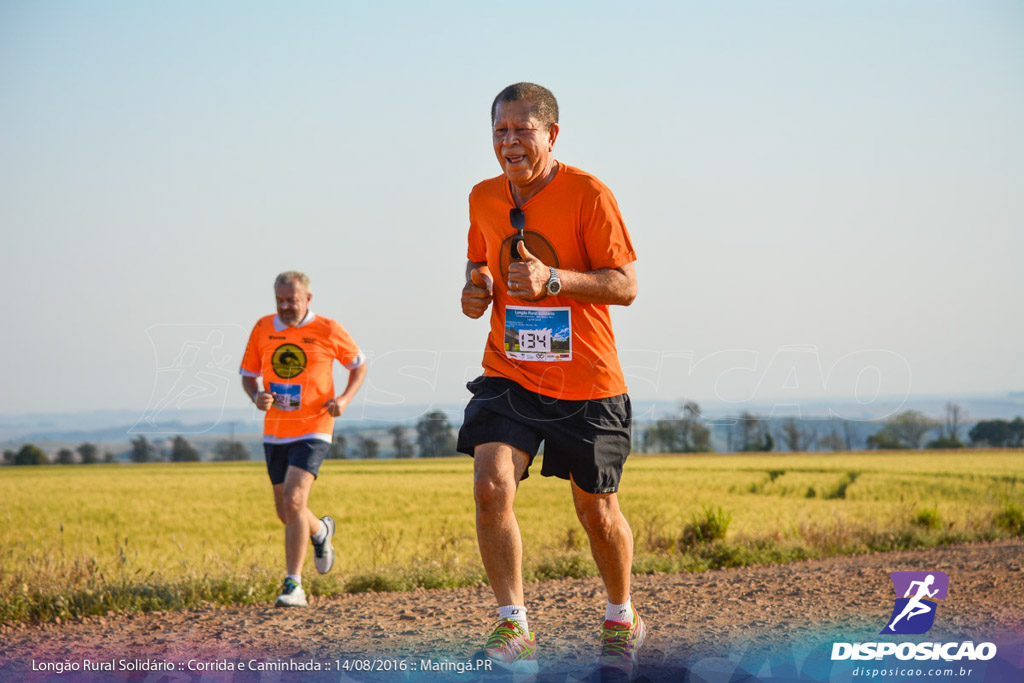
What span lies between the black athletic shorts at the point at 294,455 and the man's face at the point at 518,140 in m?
3.44

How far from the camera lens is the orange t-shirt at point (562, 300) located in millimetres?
4254

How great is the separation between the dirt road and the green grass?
1.68ft

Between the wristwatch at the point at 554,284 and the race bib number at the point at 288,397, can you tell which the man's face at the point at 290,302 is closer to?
the race bib number at the point at 288,397

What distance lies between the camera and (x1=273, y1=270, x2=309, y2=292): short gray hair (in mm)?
7281

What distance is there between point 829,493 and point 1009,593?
42.5 feet

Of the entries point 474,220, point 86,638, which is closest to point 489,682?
point 474,220

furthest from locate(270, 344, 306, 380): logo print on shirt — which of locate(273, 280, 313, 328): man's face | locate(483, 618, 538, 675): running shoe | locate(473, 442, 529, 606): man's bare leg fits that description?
locate(483, 618, 538, 675): running shoe

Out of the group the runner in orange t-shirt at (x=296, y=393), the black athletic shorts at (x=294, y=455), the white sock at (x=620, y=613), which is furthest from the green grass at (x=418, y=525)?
the white sock at (x=620, y=613)

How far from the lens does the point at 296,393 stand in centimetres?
709

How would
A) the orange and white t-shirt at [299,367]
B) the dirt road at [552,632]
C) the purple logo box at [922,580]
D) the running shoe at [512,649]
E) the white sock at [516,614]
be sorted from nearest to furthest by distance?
the running shoe at [512,649]
the white sock at [516,614]
the dirt road at [552,632]
the purple logo box at [922,580]
the orange and white t-shirt at [299,367]

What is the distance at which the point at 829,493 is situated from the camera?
734 inches

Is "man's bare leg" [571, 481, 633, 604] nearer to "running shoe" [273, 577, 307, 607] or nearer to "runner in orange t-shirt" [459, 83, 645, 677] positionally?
"runner in orange t-shirt" [459, 83, 645, 677]

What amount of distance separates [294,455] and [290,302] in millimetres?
1181

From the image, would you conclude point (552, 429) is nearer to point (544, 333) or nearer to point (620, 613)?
point (544, 333)
